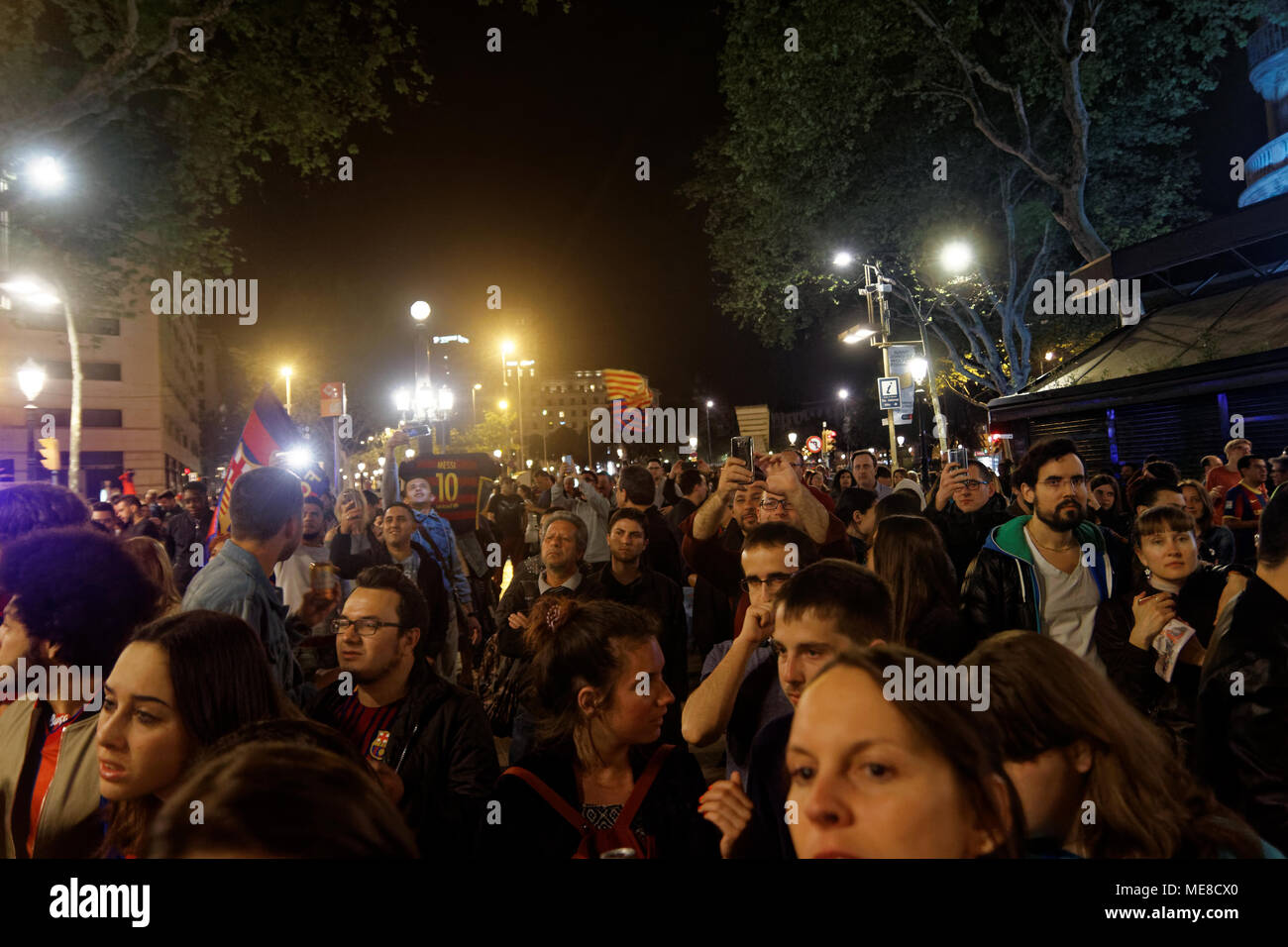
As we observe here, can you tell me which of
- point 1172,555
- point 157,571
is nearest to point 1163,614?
point 1172,555

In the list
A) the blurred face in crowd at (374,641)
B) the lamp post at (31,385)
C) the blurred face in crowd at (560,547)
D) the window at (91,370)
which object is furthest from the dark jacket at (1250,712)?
the window at (91,370)

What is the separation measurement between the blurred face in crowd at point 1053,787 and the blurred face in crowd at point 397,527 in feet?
18.1

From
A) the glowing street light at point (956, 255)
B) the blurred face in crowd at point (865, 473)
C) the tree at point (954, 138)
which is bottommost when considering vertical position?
the blurred face in crowd at point (865, 473)

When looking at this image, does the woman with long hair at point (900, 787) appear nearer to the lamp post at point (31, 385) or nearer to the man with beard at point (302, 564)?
the man with beard at point (302, 564)

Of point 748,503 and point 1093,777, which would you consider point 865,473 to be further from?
point 1093,777

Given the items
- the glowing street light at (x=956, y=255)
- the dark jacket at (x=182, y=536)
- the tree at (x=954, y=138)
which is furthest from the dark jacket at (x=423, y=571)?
the glowing street light at (x=956, y=255)

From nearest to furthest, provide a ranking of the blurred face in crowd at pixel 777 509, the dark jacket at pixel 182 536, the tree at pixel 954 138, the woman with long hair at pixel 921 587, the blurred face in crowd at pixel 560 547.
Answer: the woman with long hair at pixel 921 587 → the blurred face in crowd at pixel 777 509 → the blurred face in crowd at pixel 560 547 → the dark jacket at pixel 182 536 → the tree at pixel 954 138

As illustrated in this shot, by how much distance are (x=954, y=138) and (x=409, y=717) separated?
73.2 feet

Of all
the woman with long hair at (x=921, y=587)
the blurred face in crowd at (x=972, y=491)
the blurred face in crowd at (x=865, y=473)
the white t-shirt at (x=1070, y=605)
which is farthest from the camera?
the blurred face in crowd at (x=865, y=473)

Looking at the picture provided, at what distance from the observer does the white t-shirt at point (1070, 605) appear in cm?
401

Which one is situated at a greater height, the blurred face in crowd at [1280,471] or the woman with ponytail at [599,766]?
the blurred face in crowd at [1280,471]

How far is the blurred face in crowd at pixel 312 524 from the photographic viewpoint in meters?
6.83

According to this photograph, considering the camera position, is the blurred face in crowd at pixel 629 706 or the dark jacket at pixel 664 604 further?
the dark jacket at pixel 664 604

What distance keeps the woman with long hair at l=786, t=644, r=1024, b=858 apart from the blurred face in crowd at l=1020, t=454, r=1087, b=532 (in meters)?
3.06
